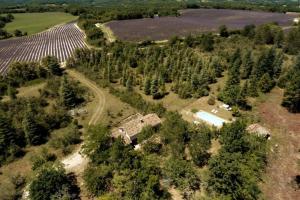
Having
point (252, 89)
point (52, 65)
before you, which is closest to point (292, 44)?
point (252, 89)

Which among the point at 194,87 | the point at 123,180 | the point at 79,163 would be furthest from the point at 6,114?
the point at 194,87

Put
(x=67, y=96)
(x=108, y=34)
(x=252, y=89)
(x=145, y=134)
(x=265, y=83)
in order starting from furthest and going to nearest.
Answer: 1. (x=108, y=34)
2. (x=265, y=83)
3. (x=252, y=89)
4. (x=67, y=96)
5. (x=145, y=134)

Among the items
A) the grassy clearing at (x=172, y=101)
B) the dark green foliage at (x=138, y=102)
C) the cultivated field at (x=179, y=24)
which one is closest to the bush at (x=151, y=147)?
the dark green foliage at (x=138, y=102)

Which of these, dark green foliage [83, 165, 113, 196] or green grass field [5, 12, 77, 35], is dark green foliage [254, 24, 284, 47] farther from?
green grass field [5, 12, 77, 35]

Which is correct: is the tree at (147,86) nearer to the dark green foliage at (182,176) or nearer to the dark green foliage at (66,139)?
the dark green foliage at (66,139)

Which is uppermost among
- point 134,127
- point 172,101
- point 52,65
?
point 52,65

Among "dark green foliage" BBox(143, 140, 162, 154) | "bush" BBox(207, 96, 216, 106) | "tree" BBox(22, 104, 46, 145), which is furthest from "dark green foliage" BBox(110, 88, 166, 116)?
"tree" BBox(22, 104, 46, 145)

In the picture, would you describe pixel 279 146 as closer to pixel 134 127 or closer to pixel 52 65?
pixel 134 127

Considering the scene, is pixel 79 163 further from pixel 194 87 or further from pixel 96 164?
pixel 194 87
